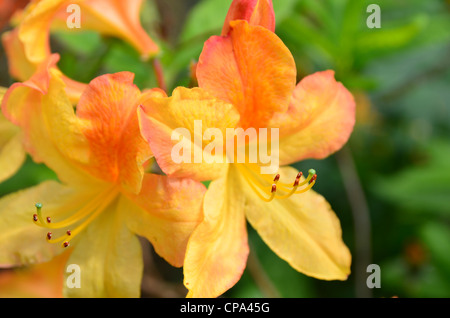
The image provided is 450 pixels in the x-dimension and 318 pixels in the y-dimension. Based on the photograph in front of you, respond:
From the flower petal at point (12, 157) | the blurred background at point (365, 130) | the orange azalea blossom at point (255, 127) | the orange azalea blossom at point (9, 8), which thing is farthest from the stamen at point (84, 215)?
the orange azalea blossom at point (9, 8)

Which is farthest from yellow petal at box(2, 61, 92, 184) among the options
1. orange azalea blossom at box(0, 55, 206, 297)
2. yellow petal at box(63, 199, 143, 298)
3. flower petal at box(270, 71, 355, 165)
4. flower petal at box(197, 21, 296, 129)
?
flower petal at box(270, 71, 355, 165)

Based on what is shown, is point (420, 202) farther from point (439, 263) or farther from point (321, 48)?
point (321, 48)

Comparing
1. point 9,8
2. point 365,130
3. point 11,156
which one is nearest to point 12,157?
point 11,156

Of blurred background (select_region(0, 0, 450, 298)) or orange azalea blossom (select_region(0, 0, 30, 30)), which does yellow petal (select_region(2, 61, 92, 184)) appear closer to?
blurred background (select_region(0, 0, 450, 298))

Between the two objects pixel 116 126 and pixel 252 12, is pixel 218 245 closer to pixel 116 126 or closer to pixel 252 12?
pixel 116 126

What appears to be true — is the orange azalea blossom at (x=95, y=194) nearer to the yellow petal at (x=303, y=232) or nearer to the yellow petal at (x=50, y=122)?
the yellow petal at (x=50, y=122)
